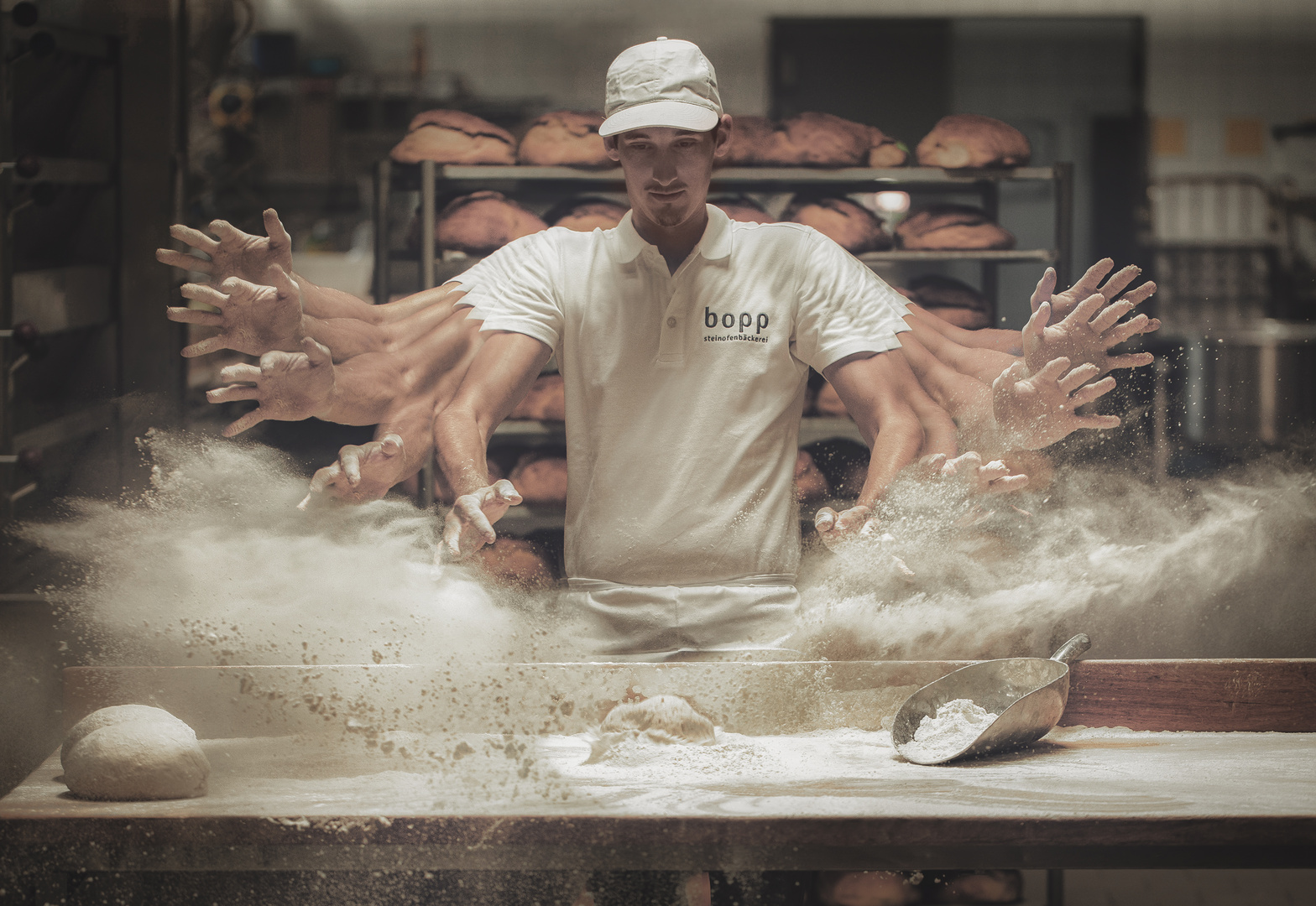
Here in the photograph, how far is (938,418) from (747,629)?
1.70 feet

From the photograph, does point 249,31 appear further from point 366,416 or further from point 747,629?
point 747,629

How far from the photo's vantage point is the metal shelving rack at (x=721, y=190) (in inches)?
72.2

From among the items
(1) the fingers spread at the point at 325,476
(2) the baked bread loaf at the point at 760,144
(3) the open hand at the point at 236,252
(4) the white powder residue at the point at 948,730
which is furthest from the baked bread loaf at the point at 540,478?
(4) the white powder residue at the point at 948,730

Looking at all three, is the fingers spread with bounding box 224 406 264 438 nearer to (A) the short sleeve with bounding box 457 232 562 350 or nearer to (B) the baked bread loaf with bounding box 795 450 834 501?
(A) the short sleeve with bounding box 457 232 562 350

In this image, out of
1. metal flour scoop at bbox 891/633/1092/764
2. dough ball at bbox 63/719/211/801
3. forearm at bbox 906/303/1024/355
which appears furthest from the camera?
forearm at bbox 906/303/1024/355

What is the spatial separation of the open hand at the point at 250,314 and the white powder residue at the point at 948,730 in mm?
1218

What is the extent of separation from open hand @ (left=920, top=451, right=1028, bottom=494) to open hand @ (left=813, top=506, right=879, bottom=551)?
0.14 meters

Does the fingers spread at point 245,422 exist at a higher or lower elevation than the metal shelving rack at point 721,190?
lower

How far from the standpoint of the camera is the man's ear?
1778 millimetres

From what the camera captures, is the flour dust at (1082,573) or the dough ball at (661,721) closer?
the dough ball at (661,721)

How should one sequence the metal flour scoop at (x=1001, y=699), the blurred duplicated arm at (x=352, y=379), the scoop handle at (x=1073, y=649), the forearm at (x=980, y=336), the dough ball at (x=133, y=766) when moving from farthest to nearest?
the forearm at (x=980, y=336) < the blurred duplicated arm at (x=352, y=379) < the scoop handle at (x=1073, y=649) < the metal flour scoop at (x=1001, y=699) < the dough ball at (x=133, y=766)

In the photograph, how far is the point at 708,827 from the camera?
1265 millimetres

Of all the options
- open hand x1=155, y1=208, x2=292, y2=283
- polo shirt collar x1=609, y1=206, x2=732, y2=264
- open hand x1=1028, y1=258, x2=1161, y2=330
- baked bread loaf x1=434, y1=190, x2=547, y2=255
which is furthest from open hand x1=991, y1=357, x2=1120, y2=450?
open hand x1=155, y1=208, x2=292, y2=283

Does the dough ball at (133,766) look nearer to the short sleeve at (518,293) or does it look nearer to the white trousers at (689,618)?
the white trousers at (689,618)
